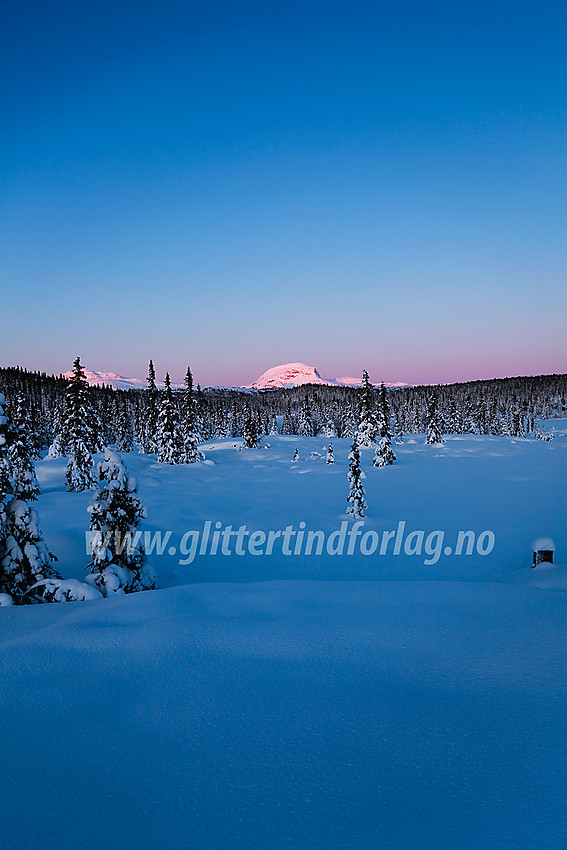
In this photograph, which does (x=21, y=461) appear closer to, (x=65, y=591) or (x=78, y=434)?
(x=78, y=434)

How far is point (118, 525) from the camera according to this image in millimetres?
9898

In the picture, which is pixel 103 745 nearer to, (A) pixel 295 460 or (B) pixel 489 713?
(B) pixel 489 713

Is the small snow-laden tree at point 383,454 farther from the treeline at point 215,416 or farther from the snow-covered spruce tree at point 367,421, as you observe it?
the treeline at point 215,416

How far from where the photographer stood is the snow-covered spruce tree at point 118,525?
966cm

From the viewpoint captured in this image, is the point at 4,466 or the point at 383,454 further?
the point at 383,454

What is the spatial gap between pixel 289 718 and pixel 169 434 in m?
39.5

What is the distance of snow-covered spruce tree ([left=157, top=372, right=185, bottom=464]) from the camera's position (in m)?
40.3

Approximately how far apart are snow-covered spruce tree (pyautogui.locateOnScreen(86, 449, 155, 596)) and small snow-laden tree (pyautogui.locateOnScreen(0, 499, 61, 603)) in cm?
120

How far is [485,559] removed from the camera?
47.3ft

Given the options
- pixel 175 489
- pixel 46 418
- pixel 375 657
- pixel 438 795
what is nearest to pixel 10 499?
pixel 375 657

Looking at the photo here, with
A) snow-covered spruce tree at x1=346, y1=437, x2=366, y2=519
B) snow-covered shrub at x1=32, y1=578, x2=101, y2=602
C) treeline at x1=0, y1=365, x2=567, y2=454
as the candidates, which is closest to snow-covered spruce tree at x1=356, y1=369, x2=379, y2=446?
treeline at x1=0, y1=365, x2=567, y2=454

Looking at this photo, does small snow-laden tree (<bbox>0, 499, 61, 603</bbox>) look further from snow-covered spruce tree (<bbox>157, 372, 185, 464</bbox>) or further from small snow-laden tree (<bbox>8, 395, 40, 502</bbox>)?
snow-covered spruce tree (<bbox>157, 372, 185, 464</bbox>)

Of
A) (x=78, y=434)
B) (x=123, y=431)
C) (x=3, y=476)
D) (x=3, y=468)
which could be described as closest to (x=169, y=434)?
(x=78, y=434)

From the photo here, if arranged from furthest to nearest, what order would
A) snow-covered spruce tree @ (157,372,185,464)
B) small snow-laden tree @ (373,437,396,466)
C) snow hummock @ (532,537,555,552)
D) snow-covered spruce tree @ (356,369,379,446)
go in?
1. snow-covered spruce tree @ (356,369,379,446)
2. snow-covered spruce tree @ (157,372,185,464)
3. small snow-laden tree @ (373,437,396,466)
4. snow hummock @ (532,537,555,552)
